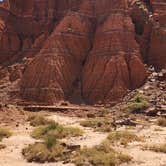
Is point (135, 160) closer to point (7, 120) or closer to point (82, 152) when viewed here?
point (82, 152)

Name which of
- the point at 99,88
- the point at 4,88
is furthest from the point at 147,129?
the point at 4,88

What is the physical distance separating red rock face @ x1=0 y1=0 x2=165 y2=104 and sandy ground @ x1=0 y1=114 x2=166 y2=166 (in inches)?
859

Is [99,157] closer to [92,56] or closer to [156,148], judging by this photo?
[156,148]

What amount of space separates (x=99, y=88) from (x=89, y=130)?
24.4 meters

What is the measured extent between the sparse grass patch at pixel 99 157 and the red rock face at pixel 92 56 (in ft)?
109

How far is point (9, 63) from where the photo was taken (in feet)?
226

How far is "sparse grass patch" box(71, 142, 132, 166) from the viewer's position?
1952 cm

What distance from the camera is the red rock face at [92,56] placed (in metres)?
56.8

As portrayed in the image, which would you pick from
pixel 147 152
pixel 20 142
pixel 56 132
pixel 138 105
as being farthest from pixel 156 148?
pixel 138 105

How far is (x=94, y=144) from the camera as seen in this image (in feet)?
80.1

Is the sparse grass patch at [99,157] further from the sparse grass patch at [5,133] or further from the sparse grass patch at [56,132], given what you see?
the sparse grass patch at [5,133]

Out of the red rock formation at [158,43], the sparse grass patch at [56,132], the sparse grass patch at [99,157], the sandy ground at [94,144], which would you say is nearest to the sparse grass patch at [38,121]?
the sandy ground at [94,144]

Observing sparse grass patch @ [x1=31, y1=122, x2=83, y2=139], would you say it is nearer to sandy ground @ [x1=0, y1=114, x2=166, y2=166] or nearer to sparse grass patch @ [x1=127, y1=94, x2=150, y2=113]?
sandy ground @ [x1=0, y1=114, x2=166, y2=166]

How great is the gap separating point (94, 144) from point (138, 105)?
21196 millimetres
